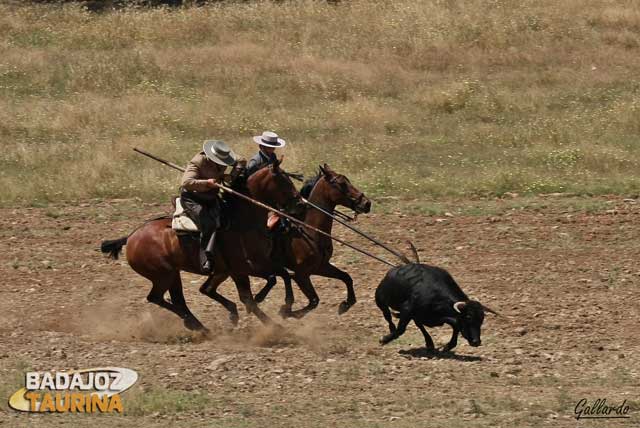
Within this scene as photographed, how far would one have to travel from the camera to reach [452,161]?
846 inches

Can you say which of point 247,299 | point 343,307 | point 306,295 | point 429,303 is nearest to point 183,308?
point 247,299

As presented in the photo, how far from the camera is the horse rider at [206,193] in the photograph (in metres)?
12.5

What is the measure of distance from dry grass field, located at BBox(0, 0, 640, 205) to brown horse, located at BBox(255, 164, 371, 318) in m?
5.78

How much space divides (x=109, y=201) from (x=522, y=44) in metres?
13.8

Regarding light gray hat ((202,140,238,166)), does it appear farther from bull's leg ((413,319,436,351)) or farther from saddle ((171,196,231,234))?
bull's leg ((413,319,436,351))

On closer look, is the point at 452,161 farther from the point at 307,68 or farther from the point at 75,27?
the point at 75,27

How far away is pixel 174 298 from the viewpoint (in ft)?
43.1

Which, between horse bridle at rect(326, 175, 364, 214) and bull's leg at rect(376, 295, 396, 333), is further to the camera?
horse bridle at rect(326, 175, 364, 214)

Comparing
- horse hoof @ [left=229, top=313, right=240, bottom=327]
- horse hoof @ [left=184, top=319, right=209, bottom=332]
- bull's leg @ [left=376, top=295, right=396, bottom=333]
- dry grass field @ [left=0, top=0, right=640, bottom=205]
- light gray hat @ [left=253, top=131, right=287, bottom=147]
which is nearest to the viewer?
bull's leg @ [left=376, top=295, right=396, bottom=333]

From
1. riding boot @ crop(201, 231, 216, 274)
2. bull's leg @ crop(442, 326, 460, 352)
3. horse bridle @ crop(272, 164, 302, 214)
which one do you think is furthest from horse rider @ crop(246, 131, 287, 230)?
bull's leg @ crop(442, 326, 460, 352)

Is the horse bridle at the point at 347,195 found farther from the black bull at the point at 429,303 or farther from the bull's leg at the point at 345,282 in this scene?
the black bull at the point at 429,303

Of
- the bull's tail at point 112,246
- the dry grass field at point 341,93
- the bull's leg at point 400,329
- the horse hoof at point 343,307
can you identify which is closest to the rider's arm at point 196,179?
the bull's tail at point 112,246

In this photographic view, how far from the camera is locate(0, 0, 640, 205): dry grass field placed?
20375 mm

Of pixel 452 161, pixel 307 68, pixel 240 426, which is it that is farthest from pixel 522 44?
pixel 240 426
